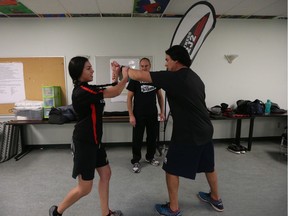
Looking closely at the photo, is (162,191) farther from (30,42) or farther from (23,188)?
(30,42)

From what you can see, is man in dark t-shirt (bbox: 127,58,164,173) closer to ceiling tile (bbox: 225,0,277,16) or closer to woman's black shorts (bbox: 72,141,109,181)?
woman's black shorts (bbox: 72,141,109,181)

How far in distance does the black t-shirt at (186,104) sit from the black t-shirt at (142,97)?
3.66 ft

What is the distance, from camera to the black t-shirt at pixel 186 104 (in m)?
1.49

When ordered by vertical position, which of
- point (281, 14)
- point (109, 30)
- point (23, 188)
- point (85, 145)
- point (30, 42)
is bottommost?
point (23, 188)

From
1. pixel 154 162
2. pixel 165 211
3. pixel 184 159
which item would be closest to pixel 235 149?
pixel 154 162

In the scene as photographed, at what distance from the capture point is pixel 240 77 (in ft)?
12.8

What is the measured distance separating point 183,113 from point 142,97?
1.22 meters

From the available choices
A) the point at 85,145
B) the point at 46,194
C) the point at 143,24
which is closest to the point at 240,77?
the point at 143,24

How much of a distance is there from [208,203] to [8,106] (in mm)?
3568

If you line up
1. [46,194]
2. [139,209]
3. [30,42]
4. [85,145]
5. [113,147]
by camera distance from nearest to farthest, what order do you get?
1. [85,145]
2. [139,209]
3. [46,194]
4. [30,42]
5. [113,147]

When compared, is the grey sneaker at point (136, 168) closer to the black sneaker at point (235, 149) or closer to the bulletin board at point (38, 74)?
the black sneaker at point (235, 149)

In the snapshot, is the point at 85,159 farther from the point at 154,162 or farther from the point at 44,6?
the point at 44,6

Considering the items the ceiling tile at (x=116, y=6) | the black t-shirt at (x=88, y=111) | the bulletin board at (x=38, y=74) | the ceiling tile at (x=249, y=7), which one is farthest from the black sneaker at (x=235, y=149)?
the bulletin board at (x=38, y=74)

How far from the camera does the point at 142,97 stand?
2.74 metres
